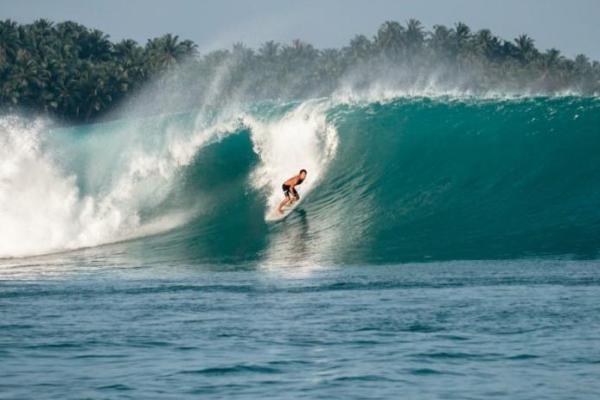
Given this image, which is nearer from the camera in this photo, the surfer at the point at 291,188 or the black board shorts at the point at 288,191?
the surfer at the point at 291,188

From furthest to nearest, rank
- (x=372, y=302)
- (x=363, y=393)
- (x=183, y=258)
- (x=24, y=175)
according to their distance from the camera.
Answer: (x=24, y=175) → (x=183, y=258) → (x=372, y=302) → (x=363, y=393)

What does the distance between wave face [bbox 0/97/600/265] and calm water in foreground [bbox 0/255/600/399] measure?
3326 millimetres

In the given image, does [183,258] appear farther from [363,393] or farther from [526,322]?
[363,393]

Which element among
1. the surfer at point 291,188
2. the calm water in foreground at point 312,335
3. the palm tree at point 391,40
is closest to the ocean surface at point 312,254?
the calm water in foreground at point 312,335

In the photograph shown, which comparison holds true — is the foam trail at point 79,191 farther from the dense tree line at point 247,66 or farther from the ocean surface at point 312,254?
the dense tree line at point 247,66

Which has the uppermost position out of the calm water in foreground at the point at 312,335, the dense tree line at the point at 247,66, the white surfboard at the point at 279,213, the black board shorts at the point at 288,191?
the dense tree line at the point at 247,66

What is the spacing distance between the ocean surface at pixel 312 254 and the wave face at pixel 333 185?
0.18 feet

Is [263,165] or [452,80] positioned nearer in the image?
[263,165]

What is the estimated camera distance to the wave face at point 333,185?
65.4 ft

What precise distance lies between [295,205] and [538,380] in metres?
13.3

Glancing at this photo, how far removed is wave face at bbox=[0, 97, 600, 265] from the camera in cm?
1992

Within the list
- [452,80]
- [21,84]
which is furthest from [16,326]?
[452,80]

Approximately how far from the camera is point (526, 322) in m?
12.0

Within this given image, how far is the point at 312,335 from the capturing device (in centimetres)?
1172
